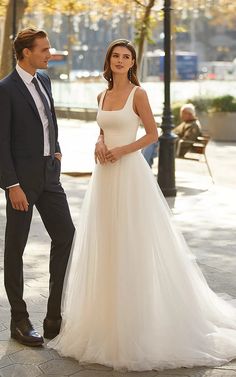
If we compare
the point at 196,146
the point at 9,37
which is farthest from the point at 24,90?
the point at 9,37

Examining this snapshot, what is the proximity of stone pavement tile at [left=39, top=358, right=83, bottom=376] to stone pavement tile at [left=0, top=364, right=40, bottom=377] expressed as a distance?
2.1 inches

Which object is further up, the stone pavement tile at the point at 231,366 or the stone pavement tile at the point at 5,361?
the stone pavement tile at the point at 5,361

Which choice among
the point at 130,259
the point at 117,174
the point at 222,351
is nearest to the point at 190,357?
the point at 222,351

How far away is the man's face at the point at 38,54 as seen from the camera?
523 cm

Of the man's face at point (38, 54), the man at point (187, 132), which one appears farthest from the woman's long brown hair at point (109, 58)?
the man at point (187, 132)

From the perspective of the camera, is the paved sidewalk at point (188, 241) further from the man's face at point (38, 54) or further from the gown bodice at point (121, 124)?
the man's face at point (38, 54)

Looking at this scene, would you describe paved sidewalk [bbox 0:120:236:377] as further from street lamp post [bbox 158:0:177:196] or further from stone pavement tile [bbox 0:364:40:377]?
street lamp post [bbox 158:0:177:196]

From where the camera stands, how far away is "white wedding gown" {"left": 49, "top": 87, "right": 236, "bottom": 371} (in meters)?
5.07

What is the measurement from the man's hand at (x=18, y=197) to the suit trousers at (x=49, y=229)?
93mm

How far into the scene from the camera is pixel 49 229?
5.49m

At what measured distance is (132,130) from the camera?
17.5 ft

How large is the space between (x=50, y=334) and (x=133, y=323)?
74 cm

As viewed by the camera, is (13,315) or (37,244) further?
(37,244)

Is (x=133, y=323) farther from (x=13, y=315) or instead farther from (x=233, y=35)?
(x=233, y=35)
